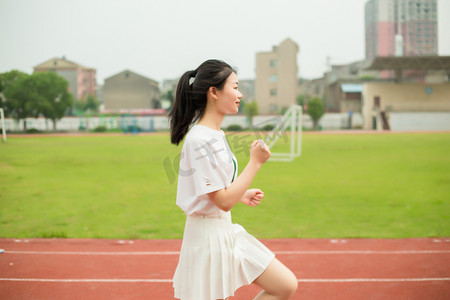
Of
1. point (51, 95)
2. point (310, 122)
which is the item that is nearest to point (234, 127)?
point (310, 122)

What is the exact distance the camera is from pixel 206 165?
2105 millimetres

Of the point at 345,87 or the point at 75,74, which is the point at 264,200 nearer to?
the point at 345,87

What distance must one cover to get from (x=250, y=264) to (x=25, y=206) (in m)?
8.47

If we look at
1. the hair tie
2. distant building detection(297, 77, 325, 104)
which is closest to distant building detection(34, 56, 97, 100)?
distant building detection(297, 77, 325, 104)

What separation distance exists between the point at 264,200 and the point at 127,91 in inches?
2133

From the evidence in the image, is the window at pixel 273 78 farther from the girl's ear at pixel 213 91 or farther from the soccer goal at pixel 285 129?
the girl's ear at pixel 213 91

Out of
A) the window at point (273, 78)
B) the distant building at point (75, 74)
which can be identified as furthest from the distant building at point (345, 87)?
the distant building at point (75, 74)

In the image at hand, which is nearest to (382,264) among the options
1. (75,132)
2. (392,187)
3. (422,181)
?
(392,187)

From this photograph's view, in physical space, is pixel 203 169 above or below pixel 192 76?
below

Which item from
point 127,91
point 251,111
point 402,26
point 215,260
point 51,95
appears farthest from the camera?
point 127,91

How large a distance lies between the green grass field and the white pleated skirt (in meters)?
1.00

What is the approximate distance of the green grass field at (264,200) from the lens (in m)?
7.31

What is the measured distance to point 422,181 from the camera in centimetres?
1277

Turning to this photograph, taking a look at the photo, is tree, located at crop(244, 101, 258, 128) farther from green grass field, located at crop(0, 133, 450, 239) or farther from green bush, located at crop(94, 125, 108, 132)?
green grass field, located at crop(0, 133, 450, 239)
